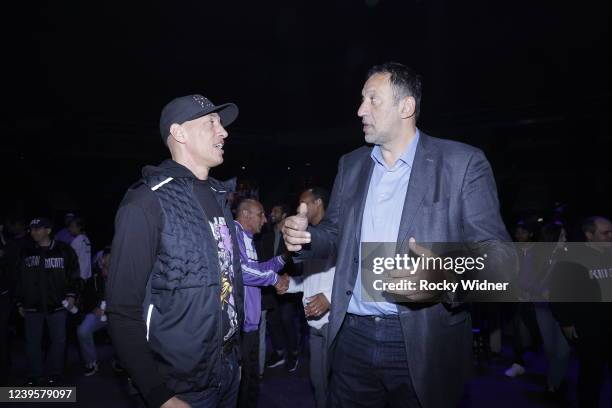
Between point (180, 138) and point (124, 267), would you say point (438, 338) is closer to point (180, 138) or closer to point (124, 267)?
point (124, 267)

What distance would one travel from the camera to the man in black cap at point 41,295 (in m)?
6.04

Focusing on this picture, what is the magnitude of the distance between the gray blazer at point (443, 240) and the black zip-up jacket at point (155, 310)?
2.01 feet

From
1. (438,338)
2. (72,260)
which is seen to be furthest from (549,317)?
(72,260)

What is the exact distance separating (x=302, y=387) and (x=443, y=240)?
486 cm

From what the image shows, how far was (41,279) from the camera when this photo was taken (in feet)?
19.8

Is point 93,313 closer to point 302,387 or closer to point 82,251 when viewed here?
point 82,251

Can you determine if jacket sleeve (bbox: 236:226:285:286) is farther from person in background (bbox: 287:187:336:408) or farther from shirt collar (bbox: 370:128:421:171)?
shirt collar (bbox: 370:128:421:171)

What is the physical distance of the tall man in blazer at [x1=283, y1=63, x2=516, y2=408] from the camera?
204cm

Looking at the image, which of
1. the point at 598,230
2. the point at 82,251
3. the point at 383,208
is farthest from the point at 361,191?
the point at 82,251

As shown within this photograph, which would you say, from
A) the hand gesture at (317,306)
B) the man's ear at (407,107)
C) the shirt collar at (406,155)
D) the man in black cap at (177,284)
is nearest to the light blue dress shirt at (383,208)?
the shirt collar at (406,155)

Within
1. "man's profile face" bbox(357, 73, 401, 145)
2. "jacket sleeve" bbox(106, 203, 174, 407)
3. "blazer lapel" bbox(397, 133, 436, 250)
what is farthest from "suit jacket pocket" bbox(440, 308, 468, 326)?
"jacket sleeve" bbox(106, 203, 174, 407)

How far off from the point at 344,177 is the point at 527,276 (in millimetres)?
5100

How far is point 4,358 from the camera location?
230 inches

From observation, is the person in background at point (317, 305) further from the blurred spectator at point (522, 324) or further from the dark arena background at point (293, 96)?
the blurred spectator at point (522, 324)
